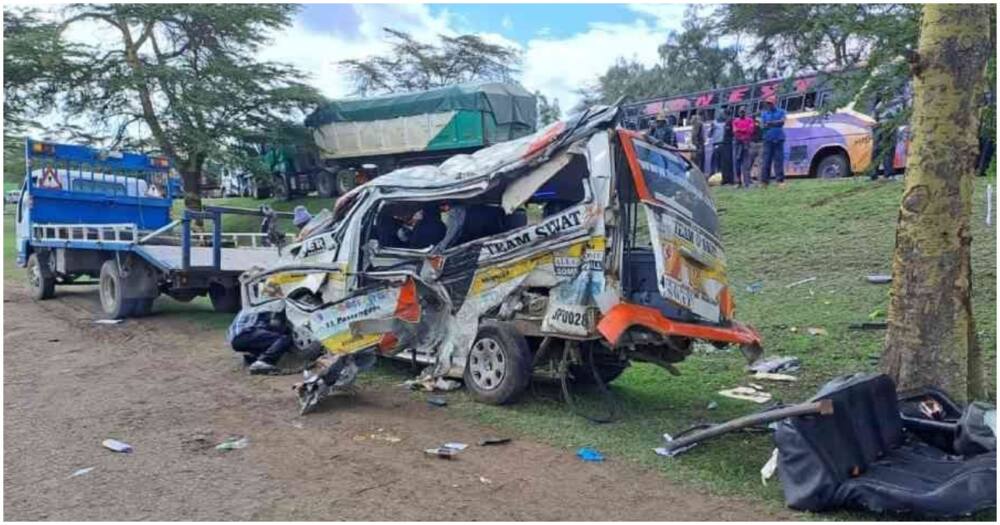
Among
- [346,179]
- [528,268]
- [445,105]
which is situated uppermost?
[445,105]

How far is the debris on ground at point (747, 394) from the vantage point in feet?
21.4

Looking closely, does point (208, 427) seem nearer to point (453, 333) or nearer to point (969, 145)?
point (453, 333)

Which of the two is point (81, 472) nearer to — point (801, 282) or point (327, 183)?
point (801, 282)

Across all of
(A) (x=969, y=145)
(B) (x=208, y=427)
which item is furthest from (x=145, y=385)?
(A) (x=969, y=145)

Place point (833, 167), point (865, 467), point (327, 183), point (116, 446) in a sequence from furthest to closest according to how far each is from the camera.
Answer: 1. point (327, 183)
2. point (833, 167)
3. point (116, 446)
4. point (865, 467)

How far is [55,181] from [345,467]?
33.8 ft

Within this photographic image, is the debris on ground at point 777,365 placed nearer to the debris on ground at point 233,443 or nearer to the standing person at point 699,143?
the debris on ground at point 233,443

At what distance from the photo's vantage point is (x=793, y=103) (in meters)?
20.1

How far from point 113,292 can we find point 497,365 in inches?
285

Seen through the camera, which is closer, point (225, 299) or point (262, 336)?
point (262, 336)

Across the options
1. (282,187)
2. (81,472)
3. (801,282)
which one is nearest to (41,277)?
(81,472)

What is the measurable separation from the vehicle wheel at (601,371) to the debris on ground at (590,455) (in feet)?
4.25

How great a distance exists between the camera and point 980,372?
548 cm

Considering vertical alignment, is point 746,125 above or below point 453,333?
above
